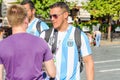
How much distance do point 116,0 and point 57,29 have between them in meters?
37.9

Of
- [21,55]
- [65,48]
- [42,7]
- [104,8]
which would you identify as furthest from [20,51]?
[104,8]

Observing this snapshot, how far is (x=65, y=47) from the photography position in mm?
6387

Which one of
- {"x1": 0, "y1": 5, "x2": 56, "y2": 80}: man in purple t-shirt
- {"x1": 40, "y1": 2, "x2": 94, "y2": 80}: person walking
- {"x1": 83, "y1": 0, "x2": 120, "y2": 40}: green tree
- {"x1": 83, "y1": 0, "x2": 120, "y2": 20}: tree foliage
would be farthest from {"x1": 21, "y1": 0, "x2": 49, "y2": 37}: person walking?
{"x1": 83, "y1": 0, "x2": 120, "y2": 20}: tree foliage

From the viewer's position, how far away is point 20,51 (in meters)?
4.91

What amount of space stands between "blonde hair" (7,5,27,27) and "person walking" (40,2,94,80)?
1512 mm

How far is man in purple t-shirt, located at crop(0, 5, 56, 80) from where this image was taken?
489 centimetres

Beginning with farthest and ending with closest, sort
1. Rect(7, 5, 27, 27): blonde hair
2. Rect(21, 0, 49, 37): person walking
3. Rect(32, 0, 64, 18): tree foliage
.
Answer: Rect(32, 0, 64, 18): tree foliage → Rect(21, 0, 49, 37): person walking → Rect(7, 5, 27, 27): blonde hair

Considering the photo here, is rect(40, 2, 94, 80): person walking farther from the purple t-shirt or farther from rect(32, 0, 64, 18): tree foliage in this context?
rect(32, 0, 64, 18): tree foliage

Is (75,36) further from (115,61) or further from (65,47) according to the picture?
(115,61)

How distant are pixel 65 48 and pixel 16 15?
5.37ft

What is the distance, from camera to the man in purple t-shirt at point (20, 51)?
16.0ft

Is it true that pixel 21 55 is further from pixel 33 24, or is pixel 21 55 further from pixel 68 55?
pixel 33 24

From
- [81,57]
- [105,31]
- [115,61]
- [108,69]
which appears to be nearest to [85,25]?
[105,31]

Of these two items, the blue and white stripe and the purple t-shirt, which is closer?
the purple t-shirt
